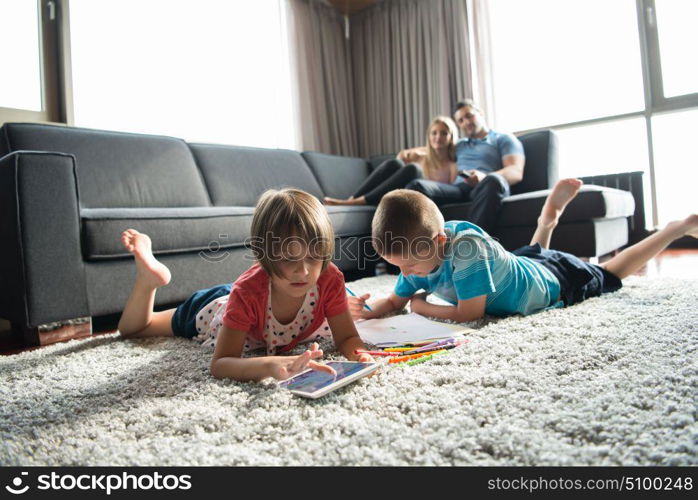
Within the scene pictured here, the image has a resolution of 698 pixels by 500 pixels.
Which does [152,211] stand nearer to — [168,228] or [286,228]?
[168,228]

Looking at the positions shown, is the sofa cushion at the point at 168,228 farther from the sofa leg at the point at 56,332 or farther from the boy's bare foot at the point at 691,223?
the boy's bare foot at the point at 691,223

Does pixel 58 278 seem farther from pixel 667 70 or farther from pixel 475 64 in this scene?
pixel 667 70

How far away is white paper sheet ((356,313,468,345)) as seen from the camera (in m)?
1.10

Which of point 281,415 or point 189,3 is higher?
point 189,3

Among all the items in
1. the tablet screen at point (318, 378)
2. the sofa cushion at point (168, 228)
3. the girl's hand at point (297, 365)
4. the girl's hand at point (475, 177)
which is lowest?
the tablet screen at point (318, 378)

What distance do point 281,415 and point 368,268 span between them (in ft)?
6.75

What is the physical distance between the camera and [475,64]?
154 inches

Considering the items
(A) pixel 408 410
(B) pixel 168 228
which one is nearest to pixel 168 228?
(B) pixel 168 228

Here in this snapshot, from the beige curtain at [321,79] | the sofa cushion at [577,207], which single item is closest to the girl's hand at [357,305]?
the sofa cushion at [577,207]

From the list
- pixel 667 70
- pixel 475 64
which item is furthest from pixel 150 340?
pixel 667 70

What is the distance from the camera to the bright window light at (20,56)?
2525 mm

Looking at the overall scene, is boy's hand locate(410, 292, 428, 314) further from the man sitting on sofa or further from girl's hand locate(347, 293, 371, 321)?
the man sitting on sofa

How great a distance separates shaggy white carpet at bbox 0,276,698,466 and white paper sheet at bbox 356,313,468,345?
90mm

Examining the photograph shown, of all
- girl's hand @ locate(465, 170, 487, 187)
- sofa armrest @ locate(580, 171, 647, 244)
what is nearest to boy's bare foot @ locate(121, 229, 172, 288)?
girl's hand @ locate(465, 170, 487, 187)
